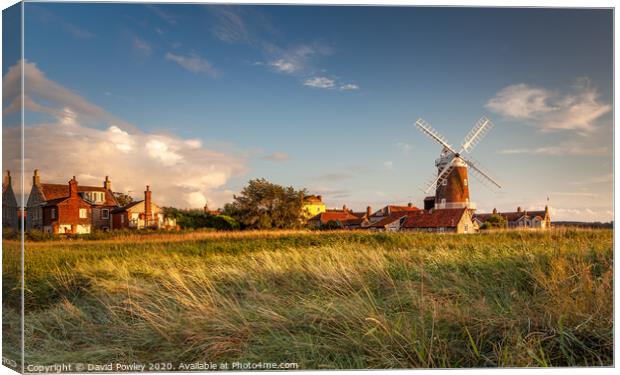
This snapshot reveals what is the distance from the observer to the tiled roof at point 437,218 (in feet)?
24.8

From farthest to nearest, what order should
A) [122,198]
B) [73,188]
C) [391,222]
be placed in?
[391,222], [122,198], [73,188]

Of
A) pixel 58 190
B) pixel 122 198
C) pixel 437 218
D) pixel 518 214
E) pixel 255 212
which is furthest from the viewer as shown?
pixel 437 218

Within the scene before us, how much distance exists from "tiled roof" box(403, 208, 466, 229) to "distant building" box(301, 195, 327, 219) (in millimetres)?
1686

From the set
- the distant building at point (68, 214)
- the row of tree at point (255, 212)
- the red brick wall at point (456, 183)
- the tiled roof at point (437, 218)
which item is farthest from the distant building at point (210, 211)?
the red brick wall at point (456, 183)

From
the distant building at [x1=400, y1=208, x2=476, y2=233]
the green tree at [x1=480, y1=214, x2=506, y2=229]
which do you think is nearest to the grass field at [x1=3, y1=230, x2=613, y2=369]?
the green tree at [x1=480, y1=214, x2=506, y2=229]

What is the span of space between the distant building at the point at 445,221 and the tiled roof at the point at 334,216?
1239 mm

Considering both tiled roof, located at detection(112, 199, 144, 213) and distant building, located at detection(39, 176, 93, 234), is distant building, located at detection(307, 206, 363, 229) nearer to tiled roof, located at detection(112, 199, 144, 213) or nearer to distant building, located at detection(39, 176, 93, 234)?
tiled roof, located at detection(112, 199, 144, 213)

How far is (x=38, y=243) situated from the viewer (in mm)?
4695

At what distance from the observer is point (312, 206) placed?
21.0ft

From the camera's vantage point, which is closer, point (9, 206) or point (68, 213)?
point (9, 206)

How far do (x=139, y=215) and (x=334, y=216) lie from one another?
2840mm

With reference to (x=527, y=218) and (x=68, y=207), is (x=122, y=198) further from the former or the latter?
(x=527, y=218)

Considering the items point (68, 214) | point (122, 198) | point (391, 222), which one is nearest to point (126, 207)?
point (122, 198)

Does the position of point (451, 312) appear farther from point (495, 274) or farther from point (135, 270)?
point (135, 270)
